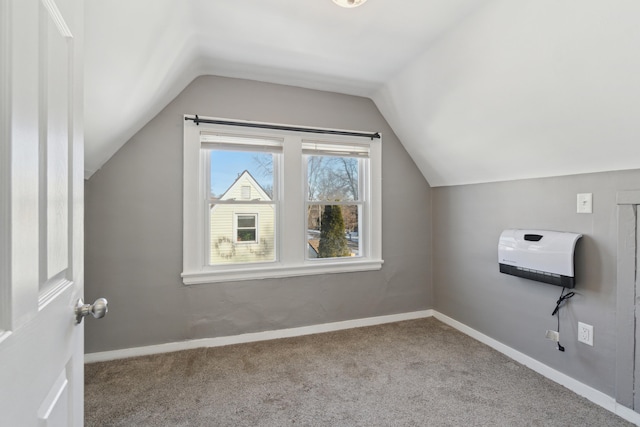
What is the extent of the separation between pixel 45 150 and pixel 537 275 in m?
2.63

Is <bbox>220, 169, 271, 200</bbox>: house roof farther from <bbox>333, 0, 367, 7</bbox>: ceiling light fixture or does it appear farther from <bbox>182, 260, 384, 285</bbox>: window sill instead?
<bbox>333, 0, 367, 7</bbox>: ceiling light fixture

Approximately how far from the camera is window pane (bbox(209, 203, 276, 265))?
2.73 metres

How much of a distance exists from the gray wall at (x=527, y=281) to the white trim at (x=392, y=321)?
0.16ft

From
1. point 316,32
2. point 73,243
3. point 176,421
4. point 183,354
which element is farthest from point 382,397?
point 316,32

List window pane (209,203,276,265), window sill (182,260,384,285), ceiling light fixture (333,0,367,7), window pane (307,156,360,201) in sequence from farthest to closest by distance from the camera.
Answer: window pane (307,156,360,201)
window pane (209,203,276,265)
window sill (182,260,384,285)
ceiling light fixture (333,0,367,7)

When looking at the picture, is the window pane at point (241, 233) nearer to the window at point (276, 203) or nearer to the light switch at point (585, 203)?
the window at point (276, 203)

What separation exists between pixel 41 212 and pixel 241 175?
2236mm

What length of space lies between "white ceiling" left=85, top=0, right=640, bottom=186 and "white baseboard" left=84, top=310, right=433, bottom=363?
56.5 inches

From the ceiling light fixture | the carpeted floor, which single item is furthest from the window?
the ceiling light fixture

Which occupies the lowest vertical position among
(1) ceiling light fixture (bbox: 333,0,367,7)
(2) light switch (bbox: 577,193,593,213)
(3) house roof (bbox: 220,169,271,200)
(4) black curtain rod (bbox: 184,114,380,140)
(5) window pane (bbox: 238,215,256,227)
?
(5) window pane (bbox: 238,215,256,227)

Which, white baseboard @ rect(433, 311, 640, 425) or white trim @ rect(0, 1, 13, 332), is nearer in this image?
white trim @ rect(0, 1, 13, 332)

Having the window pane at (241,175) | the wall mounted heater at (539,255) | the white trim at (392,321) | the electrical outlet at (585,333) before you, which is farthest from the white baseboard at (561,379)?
the window pane at (241,175)

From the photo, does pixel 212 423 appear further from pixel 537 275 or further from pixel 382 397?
pixel 537 275

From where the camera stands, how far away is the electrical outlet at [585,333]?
1.94 meters
